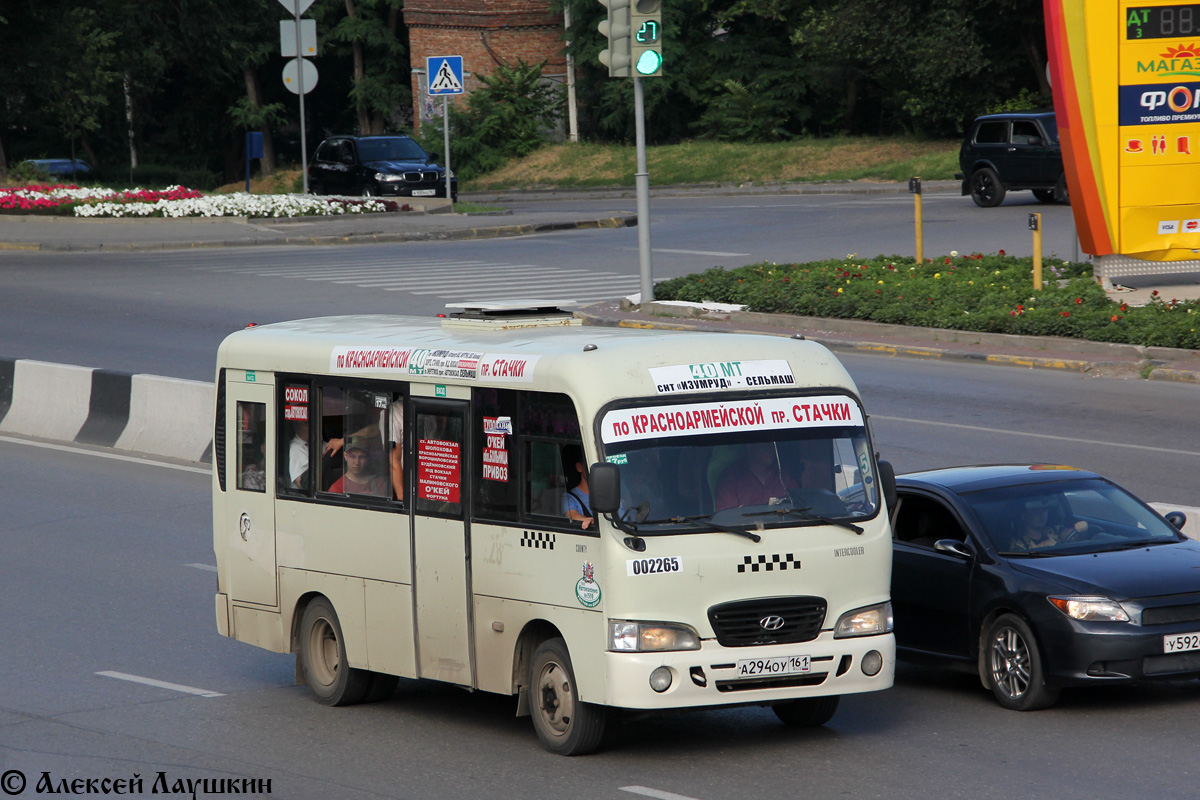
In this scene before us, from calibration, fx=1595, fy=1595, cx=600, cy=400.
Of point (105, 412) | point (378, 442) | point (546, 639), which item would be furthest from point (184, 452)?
point (546, 639)

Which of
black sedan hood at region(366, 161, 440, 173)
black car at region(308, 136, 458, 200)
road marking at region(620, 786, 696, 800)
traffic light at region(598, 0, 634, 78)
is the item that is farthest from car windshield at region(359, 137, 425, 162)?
road marking at region(620, 786, 696, 800)

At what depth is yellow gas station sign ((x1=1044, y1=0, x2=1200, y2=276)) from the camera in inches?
822

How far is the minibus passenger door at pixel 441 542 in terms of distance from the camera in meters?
8.40

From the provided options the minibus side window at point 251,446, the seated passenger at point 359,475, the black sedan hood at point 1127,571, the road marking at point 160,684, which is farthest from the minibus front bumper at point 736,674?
→ the minibus side window at point 251,446

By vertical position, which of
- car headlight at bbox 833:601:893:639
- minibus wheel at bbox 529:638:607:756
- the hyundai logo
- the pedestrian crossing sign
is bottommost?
minibus wheel at bbox 529:638:607:756

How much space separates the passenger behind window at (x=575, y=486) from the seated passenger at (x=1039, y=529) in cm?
280

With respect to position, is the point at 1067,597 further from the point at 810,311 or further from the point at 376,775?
the point at 810,311

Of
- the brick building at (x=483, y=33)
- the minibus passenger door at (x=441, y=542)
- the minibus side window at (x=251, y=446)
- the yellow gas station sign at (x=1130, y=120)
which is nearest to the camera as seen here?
the minibus passenger door at (x=441, y=542)

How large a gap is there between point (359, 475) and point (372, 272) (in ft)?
64.7

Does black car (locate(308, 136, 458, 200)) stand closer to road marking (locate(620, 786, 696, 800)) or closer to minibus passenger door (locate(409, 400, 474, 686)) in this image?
minibus passenger door (locate(409, 400, 474, 686))

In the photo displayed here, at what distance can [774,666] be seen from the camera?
24.9 feet

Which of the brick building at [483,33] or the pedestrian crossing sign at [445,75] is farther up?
the brick building at [483,33]

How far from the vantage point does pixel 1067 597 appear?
845cm

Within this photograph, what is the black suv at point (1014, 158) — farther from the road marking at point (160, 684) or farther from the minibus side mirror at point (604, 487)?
the minibus side mirror at point (604, 487)
